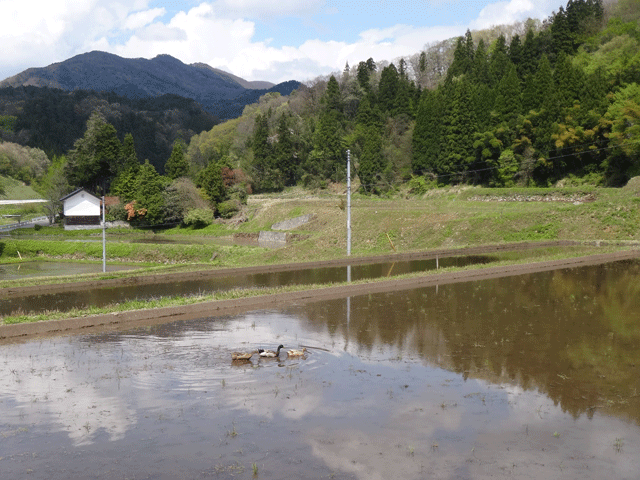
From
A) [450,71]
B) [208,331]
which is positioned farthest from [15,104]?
[208,331]

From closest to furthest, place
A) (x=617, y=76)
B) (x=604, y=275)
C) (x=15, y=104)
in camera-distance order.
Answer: (x=604, y=275) < (x=617, y=76) < (x=15, y=104)

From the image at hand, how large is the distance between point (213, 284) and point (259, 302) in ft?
16.1

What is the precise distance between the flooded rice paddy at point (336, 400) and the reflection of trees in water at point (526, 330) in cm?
4

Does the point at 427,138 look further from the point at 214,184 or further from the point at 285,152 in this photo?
the point at 214,184

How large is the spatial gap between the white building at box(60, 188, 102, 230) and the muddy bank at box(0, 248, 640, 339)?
41.5 m

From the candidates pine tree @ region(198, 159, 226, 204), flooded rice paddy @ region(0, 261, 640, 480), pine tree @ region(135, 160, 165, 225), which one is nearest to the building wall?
pine tree @ region(135, 160, 165, 225)

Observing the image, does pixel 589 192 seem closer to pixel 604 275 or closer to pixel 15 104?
pixel 604 275

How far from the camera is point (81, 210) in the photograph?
5719cm

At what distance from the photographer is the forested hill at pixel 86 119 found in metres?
124

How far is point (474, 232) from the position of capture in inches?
1206

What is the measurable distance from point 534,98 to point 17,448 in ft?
143

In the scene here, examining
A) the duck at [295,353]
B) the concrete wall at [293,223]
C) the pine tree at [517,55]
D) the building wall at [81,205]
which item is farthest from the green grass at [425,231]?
the pine tree at [517,55]

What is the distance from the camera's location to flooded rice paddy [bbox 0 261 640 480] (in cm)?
563

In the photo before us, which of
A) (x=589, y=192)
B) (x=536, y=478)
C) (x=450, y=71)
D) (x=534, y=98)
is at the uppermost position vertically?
(x=450, y=71)
